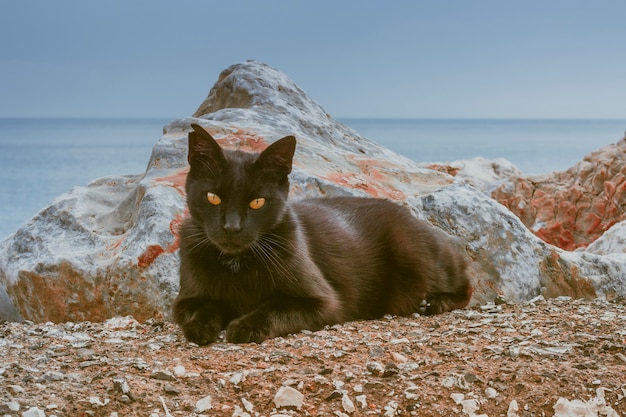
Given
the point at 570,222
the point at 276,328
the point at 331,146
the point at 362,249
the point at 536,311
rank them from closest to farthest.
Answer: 1. the point at 276,328
2. the point at 536,311
3. the point at 362,249
4. the point at 331,146
5. the point at 570,222

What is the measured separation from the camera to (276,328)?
14.0ft

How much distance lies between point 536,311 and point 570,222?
563cm

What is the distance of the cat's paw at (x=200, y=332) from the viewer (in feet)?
13.9

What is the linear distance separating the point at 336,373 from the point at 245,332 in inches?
32.5

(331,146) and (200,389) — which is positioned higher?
(331,146)

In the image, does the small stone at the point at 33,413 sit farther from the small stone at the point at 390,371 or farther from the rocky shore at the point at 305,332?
the small stone at the point at 390,371

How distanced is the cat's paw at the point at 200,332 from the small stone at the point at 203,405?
3.16 feet

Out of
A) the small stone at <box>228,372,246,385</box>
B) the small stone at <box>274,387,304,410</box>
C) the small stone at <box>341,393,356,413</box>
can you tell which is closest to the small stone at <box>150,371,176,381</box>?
the small stone at <box>228,372,246,385</box>

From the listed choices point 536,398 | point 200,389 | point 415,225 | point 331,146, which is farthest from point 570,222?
point 200,389

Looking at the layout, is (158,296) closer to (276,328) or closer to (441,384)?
(276,328)

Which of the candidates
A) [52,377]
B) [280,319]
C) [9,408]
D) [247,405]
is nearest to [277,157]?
[280,319]

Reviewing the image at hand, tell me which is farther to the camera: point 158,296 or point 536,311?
point 158,296

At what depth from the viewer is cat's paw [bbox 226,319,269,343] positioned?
13.6 feet

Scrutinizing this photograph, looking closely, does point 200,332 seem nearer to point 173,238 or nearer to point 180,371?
point 180,371
